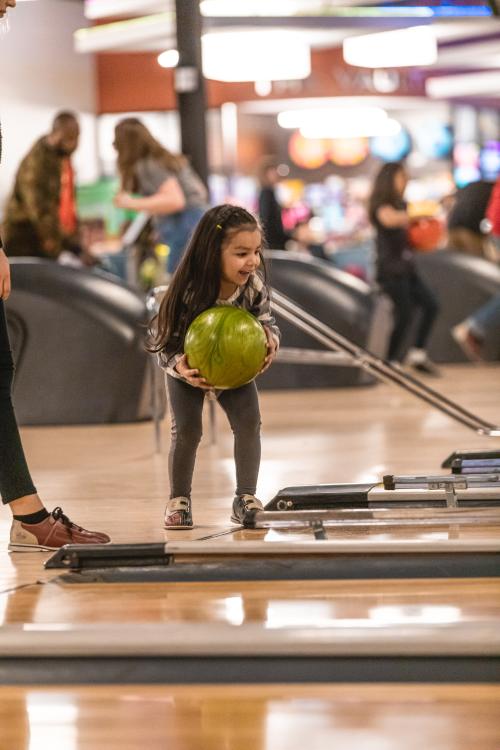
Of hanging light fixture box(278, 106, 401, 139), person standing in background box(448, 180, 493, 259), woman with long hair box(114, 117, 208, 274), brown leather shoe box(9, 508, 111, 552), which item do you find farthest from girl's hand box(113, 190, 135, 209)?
hanging light fixture box(278, 106, 401, 139)

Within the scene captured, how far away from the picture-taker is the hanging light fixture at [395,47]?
13.5 m

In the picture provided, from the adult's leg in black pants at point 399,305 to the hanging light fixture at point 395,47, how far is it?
5.26 m

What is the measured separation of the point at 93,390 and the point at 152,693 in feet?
14.1

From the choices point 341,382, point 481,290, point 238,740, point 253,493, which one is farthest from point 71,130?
point 238,740

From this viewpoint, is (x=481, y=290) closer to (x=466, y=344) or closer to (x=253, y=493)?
(x=466, y=344)

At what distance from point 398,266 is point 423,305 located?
0.35 m

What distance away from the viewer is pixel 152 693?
8.35 feet

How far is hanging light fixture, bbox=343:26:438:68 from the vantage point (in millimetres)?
13531

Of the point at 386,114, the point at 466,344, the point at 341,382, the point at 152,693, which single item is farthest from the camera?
the point at 386,114

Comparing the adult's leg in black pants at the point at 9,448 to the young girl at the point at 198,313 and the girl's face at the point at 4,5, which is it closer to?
the young girl at the point at 198,313

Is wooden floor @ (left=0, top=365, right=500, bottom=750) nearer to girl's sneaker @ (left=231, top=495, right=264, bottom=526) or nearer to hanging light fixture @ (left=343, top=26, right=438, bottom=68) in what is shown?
girl's sneaker @ (left=231, top=495, right=264, bottom=526)

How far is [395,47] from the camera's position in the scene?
536 inches

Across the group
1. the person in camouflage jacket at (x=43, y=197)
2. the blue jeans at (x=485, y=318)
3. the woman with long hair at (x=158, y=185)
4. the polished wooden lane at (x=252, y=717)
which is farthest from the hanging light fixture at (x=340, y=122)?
the polished wooden lane at (x=252, y=717)

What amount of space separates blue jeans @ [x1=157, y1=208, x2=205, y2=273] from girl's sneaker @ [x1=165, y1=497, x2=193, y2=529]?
105 inches
